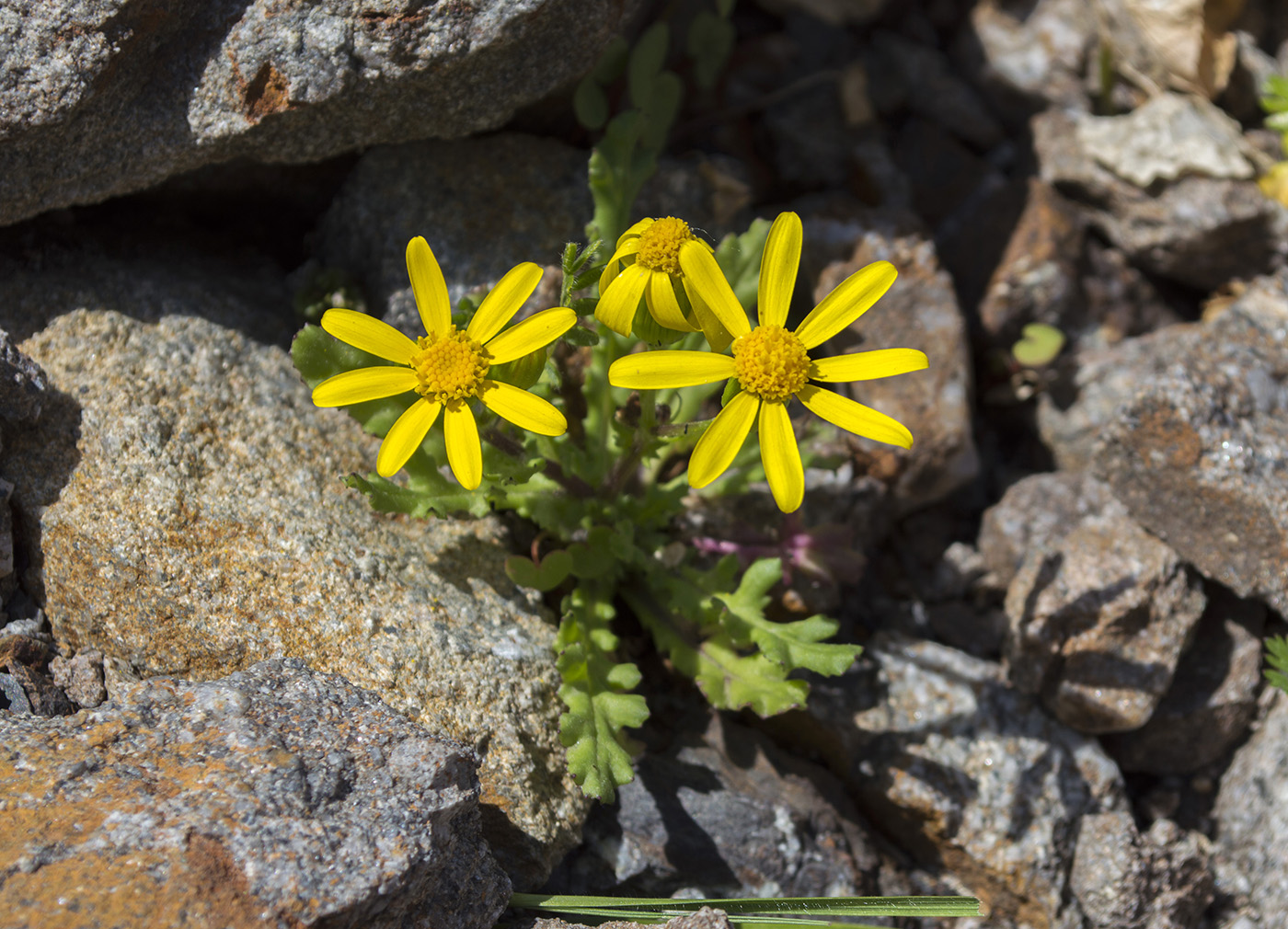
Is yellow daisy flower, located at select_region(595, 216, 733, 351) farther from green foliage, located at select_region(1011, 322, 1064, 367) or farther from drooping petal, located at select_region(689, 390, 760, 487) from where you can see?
green foliage, located at select_region(1011, 322, 1064, 367)

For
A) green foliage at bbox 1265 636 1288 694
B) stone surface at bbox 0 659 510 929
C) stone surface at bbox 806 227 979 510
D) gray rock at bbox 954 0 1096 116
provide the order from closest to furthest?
stone surface at bbox 0 659 510 929, green foliage at bbox 1265 636 1288 694, stone surface at bbox 806 227 979 510, gray rock at bbox 954 0 1096 116

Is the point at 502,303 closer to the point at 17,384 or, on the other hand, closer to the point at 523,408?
the point at 523,408

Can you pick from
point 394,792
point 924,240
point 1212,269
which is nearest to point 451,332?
point 394,792

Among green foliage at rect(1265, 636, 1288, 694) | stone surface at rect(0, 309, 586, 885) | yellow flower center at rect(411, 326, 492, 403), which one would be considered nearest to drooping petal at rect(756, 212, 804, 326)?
yellow flower center at rect(411, 326, 492, 403)

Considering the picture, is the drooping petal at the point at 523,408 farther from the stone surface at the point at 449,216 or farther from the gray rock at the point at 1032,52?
the gray rock at the point at 1032,52

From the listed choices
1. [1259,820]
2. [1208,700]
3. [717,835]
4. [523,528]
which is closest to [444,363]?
[523,528]

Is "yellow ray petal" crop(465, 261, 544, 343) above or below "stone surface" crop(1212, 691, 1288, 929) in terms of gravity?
above
